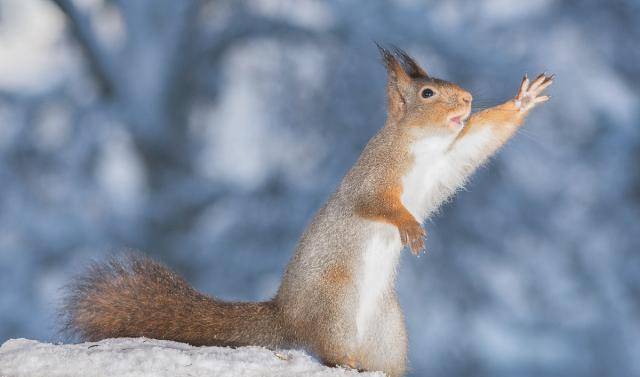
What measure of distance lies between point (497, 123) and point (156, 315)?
1.74m

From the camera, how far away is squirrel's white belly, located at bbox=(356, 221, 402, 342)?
3.38 m

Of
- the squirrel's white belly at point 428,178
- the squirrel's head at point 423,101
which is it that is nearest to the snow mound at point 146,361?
the squirrel's white belly at point 428,178

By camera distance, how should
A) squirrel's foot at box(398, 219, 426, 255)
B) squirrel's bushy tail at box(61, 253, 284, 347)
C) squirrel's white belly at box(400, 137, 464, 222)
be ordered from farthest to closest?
squirrel's white belly at box(400, 137, 464, 222) < squirrel's bushy tail at box(61, 253, 284, 347) < squirrel's foot at box(398, 219, 426, 255)

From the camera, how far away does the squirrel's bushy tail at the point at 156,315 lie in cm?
349

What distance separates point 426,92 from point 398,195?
50 cm

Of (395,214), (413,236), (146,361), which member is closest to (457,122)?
(395,214)

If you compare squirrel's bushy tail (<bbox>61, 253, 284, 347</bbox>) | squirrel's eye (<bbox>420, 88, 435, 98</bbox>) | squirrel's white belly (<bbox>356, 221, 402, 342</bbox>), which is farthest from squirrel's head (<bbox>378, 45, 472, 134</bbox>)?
squirrel's bushy tail (<bbox>61, 253, 284, 347</bbox>)

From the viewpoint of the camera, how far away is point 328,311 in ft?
10.8

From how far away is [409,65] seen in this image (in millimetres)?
3893

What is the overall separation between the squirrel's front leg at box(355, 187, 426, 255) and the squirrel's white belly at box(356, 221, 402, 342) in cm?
5

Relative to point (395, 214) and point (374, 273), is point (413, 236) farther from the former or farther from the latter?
point (374, 273)

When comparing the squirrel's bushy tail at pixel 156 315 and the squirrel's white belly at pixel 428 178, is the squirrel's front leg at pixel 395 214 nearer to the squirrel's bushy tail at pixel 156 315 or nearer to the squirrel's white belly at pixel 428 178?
the squirrel's white belly at pixel 428 178

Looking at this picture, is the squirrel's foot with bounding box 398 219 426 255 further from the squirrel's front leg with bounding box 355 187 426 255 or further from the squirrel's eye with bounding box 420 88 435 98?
the squirrel's eye with bounding box 420 88 435 98

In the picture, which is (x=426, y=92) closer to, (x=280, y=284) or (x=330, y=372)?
(x=280, y=284)
